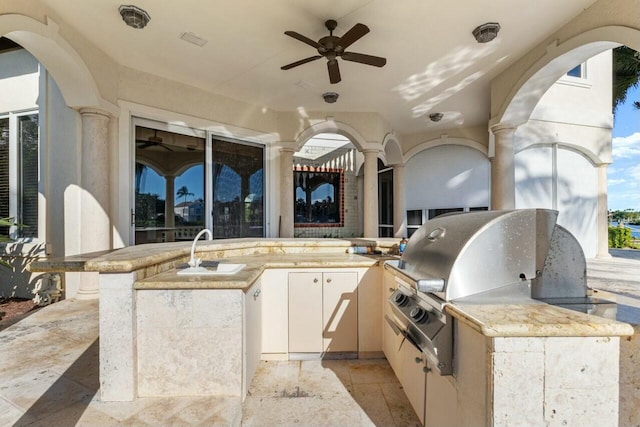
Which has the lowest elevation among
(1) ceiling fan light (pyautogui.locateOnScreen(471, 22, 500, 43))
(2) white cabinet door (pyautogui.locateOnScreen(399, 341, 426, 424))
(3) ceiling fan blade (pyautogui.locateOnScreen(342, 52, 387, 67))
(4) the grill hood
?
(2) white cabinet door (pyautogui.locateOnScreen(399, 341, 426, 424))

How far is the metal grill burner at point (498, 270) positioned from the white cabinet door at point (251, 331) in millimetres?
1000

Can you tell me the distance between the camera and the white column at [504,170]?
13.7 ft

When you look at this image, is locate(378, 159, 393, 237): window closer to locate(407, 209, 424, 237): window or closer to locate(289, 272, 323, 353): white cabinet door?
locate(407, 209, 424, 237): window

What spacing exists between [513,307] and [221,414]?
1530 mm

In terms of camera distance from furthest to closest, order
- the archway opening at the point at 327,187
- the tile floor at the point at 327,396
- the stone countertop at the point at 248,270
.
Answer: the archway opening at the point at 327,187 → the tile floor at the point at 327,396 → the stone countertop at the point at 248,270

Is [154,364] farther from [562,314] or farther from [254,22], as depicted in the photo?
[254,22]

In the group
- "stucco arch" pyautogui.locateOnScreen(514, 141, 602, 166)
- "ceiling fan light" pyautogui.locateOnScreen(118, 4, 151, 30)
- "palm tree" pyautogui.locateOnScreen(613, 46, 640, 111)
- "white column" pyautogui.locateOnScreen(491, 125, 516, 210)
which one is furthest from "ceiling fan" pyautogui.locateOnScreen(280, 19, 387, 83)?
"palm tree" pyautogui.locateOnScreen(613, 46, 640, 111)

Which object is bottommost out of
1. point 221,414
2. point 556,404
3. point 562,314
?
point 221,414

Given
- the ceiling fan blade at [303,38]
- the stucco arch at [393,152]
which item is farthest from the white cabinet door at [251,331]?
the stucco arch at [393,152]

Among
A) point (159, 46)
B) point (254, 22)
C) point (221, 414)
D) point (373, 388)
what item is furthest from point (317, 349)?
point (159, 46)

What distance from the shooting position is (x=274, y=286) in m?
2.53

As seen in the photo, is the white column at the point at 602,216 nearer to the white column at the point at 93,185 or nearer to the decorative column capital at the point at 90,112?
the white column at the point at 93,185

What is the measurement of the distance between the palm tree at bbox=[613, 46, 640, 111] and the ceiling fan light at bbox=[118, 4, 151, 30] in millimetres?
11384

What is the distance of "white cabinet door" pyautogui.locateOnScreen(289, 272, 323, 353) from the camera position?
2.53 m
